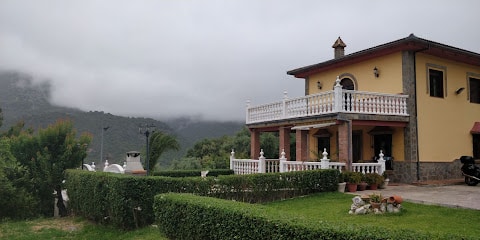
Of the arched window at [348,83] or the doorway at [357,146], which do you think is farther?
the arched window at [348,83]

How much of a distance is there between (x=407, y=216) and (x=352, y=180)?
469cm

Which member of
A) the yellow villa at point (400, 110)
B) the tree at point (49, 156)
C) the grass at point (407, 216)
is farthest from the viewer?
the tree at point (49, 156)

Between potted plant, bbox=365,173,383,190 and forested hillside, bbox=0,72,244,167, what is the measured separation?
2042cm

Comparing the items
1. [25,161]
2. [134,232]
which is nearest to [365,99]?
[134,232]

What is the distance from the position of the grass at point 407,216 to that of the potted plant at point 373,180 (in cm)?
280

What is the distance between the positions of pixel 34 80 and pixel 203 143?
197 feet

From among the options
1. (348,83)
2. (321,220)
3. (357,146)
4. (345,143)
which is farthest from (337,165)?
(321,220)

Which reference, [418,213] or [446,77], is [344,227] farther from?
[446,77]

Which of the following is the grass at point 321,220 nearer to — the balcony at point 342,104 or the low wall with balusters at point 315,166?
the low wall with balusters at point 315,166

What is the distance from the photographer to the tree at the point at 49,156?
17000 mm

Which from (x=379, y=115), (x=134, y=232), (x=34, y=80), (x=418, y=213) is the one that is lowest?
(x=134, y=232)

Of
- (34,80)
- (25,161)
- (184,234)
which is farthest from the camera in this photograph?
(34,80)

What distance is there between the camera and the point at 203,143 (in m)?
46.9

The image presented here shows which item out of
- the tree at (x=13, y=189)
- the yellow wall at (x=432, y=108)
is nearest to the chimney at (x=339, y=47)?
the yellow wall at (x=432, y=108)
